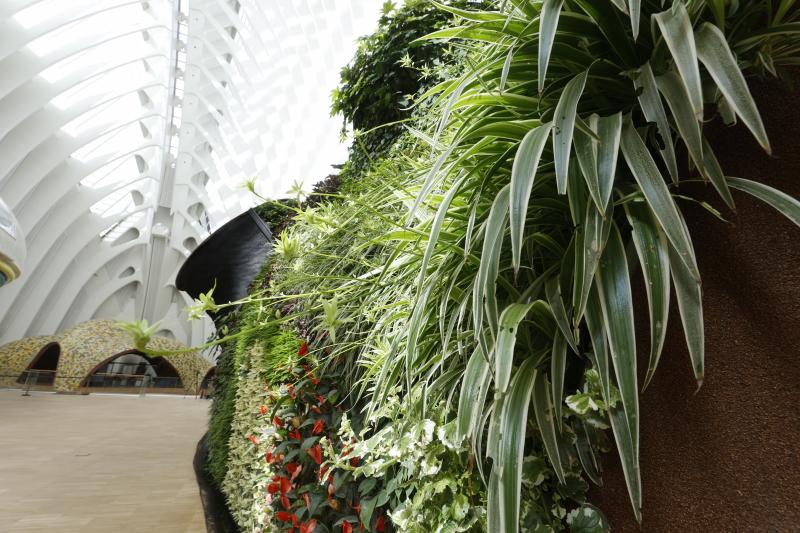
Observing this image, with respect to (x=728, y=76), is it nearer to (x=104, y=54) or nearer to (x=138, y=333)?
(x=138, y=333)

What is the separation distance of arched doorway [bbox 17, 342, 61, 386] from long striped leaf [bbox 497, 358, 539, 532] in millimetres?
18346

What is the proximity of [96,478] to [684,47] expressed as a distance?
568 centimetres

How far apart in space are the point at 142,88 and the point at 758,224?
76.4 feet

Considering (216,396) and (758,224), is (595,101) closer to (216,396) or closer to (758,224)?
(758,224)

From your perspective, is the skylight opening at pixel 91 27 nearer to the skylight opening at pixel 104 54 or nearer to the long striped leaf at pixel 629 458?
the skylight opening at pixel 104 54

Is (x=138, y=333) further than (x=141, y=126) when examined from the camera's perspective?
No

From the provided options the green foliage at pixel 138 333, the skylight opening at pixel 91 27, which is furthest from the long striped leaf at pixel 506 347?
the skylight opening at pixel 91 27

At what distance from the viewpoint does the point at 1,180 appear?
17391 millimetres

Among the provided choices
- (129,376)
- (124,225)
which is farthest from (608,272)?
(124,225)

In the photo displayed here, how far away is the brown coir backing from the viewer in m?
0.54

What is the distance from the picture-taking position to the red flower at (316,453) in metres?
1.64

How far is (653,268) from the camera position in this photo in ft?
1.78

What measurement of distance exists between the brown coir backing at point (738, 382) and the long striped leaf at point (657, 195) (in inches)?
6.4

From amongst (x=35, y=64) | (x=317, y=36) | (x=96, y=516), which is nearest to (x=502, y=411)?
(x=96, y=516)
